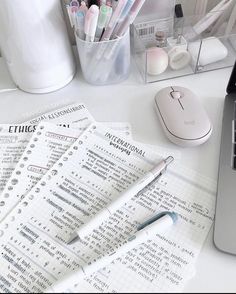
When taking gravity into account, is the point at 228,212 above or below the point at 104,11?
below

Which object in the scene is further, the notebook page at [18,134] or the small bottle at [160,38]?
the small bottle at [160,38]

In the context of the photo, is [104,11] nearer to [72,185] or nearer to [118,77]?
[118,77]

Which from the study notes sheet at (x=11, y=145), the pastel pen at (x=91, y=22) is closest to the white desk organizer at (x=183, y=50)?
the pastel pen at (x=91, y=22)

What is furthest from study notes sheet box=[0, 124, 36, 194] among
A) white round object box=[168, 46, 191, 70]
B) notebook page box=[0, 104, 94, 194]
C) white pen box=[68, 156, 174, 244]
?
white round object box=[168, 46, 191, 70]

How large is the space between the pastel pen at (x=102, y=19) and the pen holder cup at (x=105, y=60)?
0.05ft

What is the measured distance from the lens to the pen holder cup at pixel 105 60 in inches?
20.3

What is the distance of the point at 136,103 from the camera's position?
548mm

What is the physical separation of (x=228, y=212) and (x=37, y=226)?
239mm

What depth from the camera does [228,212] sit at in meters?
0.41

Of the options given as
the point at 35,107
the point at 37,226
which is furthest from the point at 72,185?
the point at 35,107

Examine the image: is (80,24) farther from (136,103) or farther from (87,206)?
(87,206)

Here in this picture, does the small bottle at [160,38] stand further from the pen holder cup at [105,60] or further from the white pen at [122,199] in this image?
the white pen at [122,199]

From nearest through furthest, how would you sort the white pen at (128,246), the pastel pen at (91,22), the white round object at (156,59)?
the white pen at (128,246) → the pastel pen at (91,22) → the white round object at (156,59)

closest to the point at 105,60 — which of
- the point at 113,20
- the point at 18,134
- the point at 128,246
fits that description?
the point at 113,20
